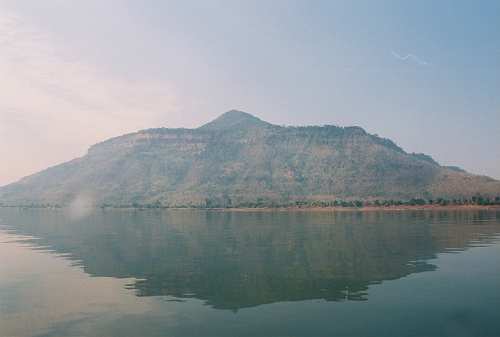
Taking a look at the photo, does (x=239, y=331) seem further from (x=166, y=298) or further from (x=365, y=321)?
(x=166, y=298)

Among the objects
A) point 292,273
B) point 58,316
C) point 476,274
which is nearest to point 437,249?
point 476,274

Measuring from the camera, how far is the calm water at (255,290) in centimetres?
3172

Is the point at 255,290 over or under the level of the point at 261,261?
under

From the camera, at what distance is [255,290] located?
4272 centimetres

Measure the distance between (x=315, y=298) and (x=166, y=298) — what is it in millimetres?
13140

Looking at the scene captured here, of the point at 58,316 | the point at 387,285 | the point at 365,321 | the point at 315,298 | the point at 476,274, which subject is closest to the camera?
the point at 365,321

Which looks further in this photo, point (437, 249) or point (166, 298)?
point (437, 249)

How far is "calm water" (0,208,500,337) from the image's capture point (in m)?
31.7

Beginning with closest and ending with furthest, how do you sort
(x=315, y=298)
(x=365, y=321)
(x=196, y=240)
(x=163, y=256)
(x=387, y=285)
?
(x=365, y=321) → (x=315, y=298) → (x=387, y=285) → (x=163, y=256) → (x=196, y=240)

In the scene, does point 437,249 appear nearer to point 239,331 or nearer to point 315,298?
point 315,298

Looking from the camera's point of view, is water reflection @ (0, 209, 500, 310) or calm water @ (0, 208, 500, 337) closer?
calm water @ (0, 208, 500, 337)

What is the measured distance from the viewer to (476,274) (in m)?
49.9

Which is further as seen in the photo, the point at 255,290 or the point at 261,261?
the point at 261,261

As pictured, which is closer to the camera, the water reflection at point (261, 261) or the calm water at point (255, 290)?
the calm water at point (255, 290)
